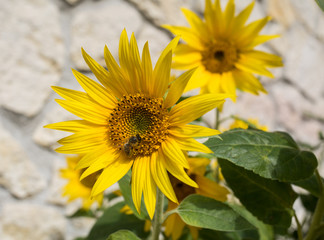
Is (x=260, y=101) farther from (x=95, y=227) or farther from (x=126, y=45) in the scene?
(x=126, y=45)

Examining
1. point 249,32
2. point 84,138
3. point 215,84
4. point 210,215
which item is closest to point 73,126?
point 84,138

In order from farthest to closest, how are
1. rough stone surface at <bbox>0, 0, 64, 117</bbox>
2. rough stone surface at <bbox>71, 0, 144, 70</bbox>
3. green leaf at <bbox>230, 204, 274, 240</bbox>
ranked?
rough stone surface at <bbox>71, 0, 144, 70</bbox>
rough stone surface at <bbox>0, 0, 64, 117</bbox>
green leaf at <bbox>230, 204, 274, 240</bbox>

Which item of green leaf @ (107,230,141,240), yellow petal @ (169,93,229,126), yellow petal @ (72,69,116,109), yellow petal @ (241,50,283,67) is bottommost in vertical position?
green leaf @ (107,230,141,240)

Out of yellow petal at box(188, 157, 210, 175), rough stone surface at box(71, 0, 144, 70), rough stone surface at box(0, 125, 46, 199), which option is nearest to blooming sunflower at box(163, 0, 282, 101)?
yellow petal at box(188, 157, 210, 175)

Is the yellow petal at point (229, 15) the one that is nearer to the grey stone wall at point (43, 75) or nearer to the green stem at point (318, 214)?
the green stem at point (318, 214)

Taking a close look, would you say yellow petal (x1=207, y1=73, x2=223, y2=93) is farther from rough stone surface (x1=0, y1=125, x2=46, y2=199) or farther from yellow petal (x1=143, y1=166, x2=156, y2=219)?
rough stone surface (x1=0, y1=125, x2=46, y2=199)

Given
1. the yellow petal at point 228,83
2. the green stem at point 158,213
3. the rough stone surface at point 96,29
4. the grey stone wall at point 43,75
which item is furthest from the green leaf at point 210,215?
the rough stone surface at point 96,29

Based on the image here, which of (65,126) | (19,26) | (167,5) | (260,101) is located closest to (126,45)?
(65,126)
